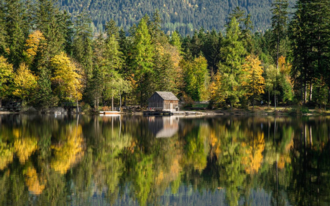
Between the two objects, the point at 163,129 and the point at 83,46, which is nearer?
the point at 163,129

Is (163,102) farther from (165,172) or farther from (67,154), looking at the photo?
(165,172)

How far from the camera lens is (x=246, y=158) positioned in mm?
21750

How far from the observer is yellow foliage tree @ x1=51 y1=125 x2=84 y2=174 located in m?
19.5

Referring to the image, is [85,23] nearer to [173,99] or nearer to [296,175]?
[173,99]

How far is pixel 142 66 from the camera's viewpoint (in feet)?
281

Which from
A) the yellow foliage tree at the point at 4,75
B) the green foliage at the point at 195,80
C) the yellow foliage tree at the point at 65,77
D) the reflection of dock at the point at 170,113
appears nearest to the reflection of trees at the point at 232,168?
the reflection of dock at the point at 170,113

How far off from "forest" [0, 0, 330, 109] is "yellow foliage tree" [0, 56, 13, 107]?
197 mm

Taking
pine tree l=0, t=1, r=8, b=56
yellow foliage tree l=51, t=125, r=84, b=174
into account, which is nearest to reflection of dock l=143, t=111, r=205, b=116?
pine tree l=0, t=1, r=8, b=56

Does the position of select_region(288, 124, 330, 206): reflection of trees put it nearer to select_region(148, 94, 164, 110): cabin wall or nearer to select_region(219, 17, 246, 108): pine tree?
select_region(219, 17, 246, 108): pine tree

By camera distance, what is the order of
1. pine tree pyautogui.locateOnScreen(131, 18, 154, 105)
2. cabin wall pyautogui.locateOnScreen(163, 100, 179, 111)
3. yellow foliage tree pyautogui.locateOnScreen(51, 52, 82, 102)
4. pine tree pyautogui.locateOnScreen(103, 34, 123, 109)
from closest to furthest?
yellow foliage tree pyautogui.locateOnScreen(51, 52, 82, 102) → cabin wall pyautogui.locateOnScreen(163, 100, 179, 111) → pine tree pyautogui.locateOnScreen(103, 34, 123, 109) → pine tree pyautogui.locateOnScreen(131, 18, 154, 105)

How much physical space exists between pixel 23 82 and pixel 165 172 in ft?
219

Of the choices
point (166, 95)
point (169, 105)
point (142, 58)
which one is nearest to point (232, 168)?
point (166, 95)

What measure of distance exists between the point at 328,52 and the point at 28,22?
232ft

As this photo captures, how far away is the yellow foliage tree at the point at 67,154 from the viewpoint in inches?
768
